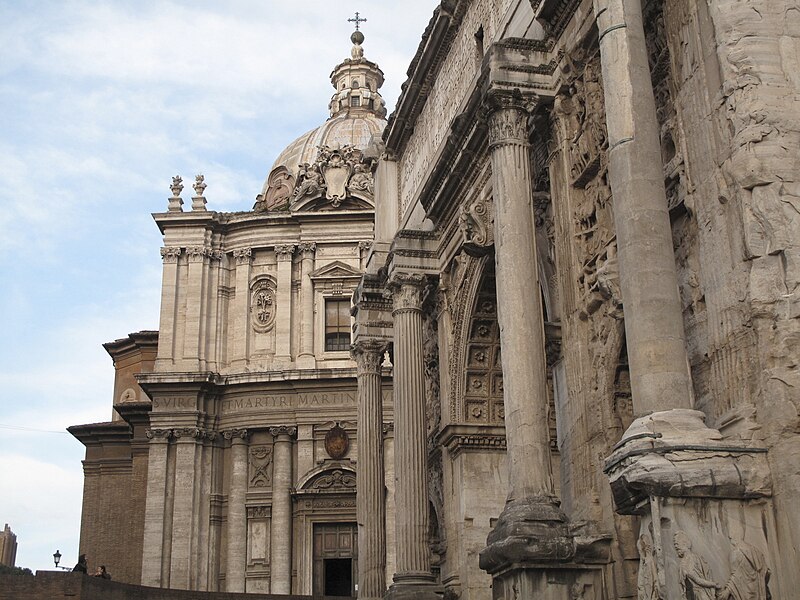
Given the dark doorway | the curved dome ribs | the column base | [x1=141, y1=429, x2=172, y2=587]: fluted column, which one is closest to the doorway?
the dark doorway

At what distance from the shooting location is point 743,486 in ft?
28.8

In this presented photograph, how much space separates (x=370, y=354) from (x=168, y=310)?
14.3 metres

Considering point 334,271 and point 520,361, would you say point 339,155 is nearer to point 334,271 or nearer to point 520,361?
point 334,271

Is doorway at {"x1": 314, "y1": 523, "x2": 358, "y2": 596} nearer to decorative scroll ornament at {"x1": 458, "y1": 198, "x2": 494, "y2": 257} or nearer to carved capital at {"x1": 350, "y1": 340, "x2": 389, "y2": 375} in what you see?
carved capital at {"x1": 350, "y1": 340, "x2": 389, "y2": 375}

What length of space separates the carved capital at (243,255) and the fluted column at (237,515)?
19.6 ft

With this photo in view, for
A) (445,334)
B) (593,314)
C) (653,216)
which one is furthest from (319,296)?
(653,216)

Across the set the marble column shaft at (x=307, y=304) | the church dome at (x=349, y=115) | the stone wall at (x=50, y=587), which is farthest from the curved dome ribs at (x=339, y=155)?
the stone wall at (x=50, y=587)

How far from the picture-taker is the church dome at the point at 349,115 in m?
42.5

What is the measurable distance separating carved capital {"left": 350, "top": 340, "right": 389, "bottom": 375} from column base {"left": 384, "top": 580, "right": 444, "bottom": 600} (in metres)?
5.65

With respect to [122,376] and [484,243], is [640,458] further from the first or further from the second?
[122,376]

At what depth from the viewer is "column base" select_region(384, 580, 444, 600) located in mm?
18547

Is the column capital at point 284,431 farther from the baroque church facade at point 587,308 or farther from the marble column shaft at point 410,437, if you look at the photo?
the marble column shaft at point 410,437

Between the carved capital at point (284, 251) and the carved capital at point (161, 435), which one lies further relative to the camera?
the carved capital at point (284, 251)

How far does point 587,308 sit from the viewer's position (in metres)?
13.4
